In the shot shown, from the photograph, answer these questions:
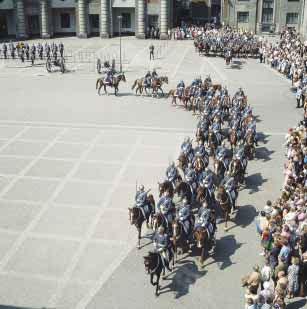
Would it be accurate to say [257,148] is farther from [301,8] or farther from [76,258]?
[301,8]

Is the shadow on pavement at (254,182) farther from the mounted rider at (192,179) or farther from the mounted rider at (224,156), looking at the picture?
the mounted rider at (192,179)

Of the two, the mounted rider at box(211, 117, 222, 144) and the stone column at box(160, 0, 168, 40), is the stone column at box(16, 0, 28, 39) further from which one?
the mounted rider at box(211, 117, 222, 144)

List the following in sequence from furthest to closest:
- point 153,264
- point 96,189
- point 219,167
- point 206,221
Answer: point 96,189 → point 219,167 → point 206,221 → point 153,264

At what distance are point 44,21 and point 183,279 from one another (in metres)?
53.1

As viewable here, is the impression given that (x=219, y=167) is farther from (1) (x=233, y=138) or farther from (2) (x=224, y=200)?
(1) (x=233, y=138)

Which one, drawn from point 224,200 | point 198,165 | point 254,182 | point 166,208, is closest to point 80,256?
point 166,208

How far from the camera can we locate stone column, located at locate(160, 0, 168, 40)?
60188 mm

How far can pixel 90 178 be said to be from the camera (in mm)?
20969

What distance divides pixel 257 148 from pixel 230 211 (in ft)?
26.4

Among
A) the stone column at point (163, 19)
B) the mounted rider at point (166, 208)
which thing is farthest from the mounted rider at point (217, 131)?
the stone column at point (163, 19)

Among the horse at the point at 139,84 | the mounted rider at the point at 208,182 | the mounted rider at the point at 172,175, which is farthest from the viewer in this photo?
the horse at the point at 139,84

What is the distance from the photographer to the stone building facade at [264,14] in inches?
2537

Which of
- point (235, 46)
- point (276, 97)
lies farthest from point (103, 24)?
point (276, 97)

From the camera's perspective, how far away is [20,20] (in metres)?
62.1
